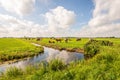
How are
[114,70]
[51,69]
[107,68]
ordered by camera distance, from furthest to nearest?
[51,69] → [107,68] → [114,70]

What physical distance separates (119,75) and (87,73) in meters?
3.08

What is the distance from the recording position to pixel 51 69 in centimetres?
1980

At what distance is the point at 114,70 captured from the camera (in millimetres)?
15875

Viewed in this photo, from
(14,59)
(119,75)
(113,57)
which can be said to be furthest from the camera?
(14,59)

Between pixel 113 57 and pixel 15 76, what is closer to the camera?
pixel 15 76

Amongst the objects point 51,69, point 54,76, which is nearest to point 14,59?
point 51,69

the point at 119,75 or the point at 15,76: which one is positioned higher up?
the point at 119,75

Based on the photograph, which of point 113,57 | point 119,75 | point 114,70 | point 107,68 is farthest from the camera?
point 113,57

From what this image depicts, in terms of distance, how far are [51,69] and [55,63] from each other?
131cm

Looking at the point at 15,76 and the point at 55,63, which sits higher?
the point at 55,63

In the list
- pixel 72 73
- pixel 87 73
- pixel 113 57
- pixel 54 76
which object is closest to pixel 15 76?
pixel 54 76

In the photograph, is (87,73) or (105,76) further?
(87,73)

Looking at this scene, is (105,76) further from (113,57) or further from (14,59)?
(14,59)

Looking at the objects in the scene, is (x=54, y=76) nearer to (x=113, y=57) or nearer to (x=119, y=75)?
(x=119, y=75)
